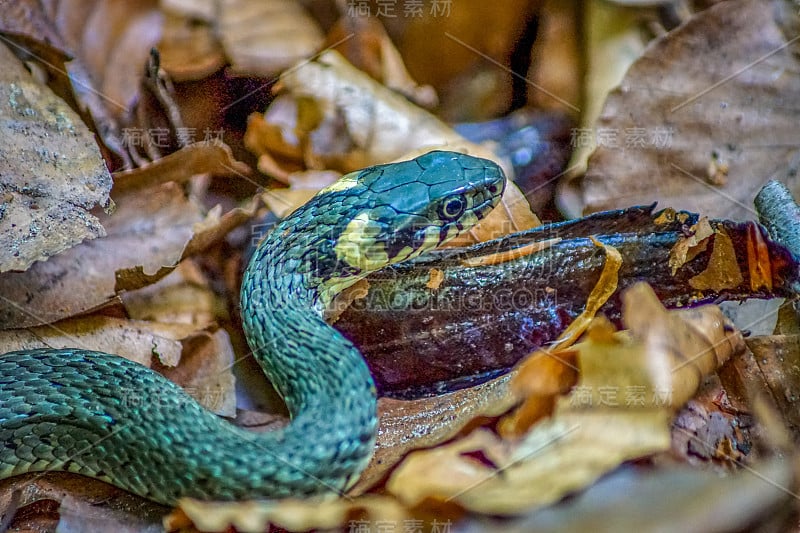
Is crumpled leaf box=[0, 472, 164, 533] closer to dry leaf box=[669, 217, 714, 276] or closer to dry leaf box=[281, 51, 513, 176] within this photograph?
dry leaf box=[281, 51, 513, 176]

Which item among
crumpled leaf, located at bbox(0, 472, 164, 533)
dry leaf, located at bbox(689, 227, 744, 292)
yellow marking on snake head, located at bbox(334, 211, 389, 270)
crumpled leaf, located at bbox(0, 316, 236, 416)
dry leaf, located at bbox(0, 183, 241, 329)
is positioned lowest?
crumpled leaf, located at bbox(0, 472, 164, 533)

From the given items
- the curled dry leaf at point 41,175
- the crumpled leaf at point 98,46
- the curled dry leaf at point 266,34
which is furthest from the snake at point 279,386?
the curled dry leaf at point 266,34

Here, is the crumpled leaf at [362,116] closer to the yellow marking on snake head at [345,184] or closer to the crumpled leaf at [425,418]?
the yellow marking on snake head at [345,184]

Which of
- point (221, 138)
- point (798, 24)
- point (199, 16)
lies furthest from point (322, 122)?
point (798, 24)

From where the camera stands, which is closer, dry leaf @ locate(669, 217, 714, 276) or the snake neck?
the snake neck

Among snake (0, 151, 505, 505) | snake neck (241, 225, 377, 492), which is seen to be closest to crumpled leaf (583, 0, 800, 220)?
snake (0, 151, 505, 505)

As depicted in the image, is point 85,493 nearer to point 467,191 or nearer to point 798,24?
point 467,191

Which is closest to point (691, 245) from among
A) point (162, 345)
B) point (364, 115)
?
point (364, 115)

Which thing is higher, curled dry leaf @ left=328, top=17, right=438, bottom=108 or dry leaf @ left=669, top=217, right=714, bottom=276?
curled dry leaf @ left=328, top=17, right=438, bottom=108
